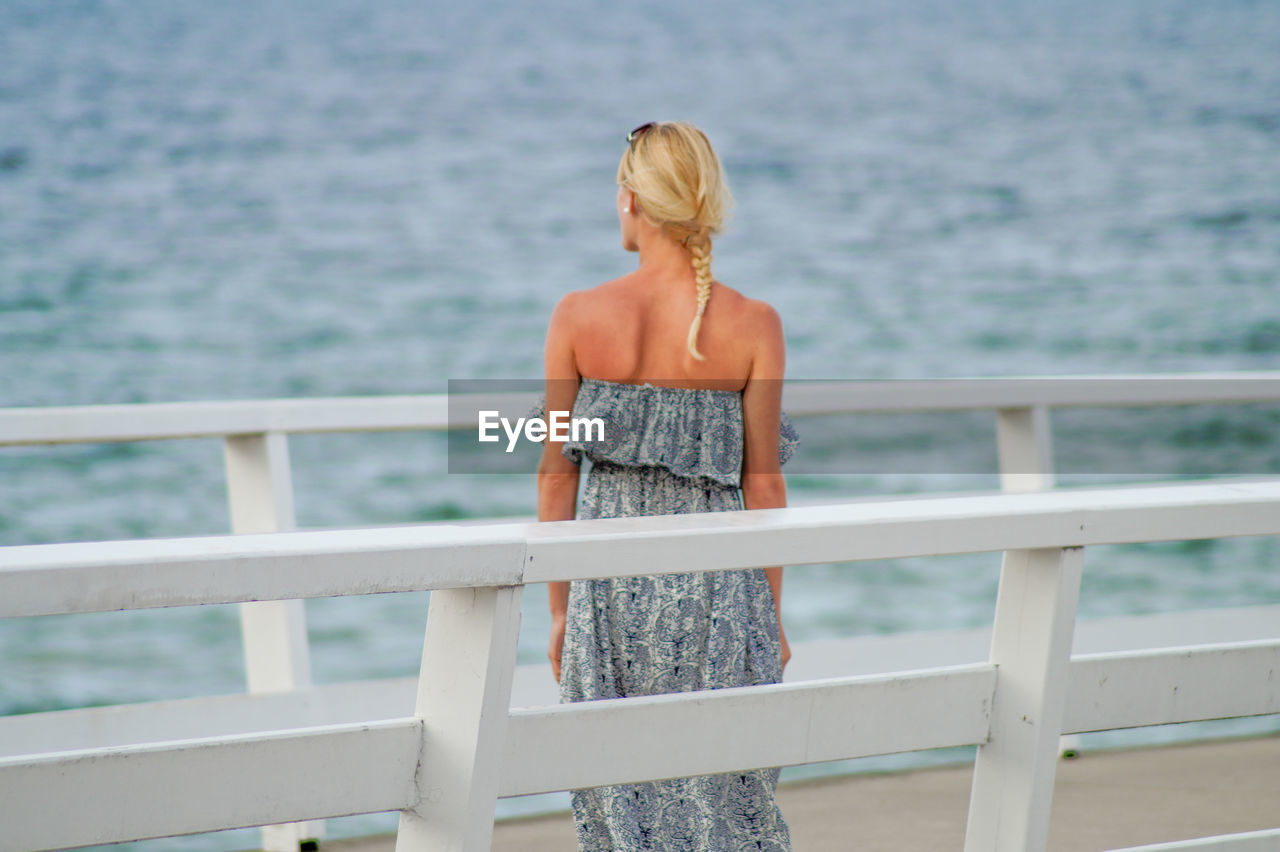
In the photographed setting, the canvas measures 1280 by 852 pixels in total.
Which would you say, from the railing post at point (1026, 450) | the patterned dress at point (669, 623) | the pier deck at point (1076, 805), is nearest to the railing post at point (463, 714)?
the patterned dress at point (669, 623)

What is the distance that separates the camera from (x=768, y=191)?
1100 inches

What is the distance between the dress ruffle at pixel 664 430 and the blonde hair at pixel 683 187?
0.09 meters

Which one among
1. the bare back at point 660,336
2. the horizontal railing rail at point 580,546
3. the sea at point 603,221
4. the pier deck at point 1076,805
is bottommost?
the pier deck at point 1076,805

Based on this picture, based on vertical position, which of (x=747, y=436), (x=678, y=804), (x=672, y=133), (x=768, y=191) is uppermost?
(x=768, y=191)

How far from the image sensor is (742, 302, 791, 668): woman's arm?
239 cm

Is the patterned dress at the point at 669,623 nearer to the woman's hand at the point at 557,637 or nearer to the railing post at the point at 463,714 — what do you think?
the woman's hand at the point at 557,637

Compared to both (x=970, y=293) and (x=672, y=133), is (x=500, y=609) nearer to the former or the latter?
(x=672, y=133)

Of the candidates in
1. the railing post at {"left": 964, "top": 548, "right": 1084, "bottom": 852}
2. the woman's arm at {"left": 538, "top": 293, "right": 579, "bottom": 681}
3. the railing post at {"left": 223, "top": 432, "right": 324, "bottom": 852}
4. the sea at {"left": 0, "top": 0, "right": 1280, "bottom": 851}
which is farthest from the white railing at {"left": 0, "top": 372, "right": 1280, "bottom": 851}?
the sea at {"left": 0, "top": 0, "right": 1280, "bottom": 851}

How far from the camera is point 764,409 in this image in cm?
240

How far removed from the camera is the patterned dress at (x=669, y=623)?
7.54 feet

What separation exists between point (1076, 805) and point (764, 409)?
1624 millimetres

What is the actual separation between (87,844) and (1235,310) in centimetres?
2608

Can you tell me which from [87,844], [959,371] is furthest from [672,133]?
[959,371]

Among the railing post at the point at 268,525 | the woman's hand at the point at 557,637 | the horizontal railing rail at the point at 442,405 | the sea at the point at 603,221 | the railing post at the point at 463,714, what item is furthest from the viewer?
the sea at the point at 603,221
